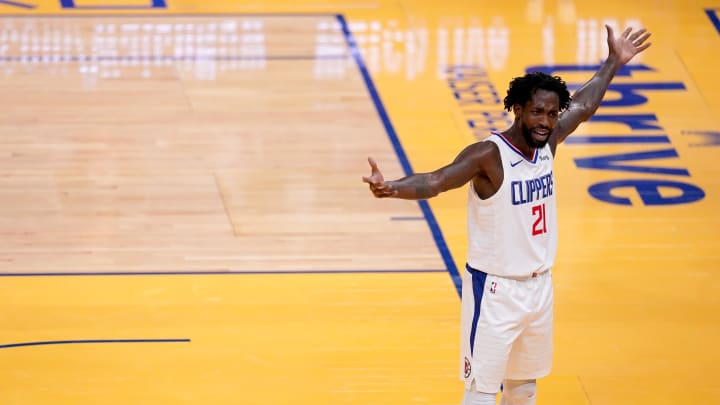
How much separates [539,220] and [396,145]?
4.52 m

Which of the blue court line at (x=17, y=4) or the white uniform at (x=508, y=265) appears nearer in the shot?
the white uniform at (x=508, y=265)

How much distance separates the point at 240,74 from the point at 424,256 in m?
3.37

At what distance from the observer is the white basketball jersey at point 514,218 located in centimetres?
499

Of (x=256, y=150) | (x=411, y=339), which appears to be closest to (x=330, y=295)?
(x=411, y=339)

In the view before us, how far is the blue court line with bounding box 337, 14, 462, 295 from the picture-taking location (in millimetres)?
7909

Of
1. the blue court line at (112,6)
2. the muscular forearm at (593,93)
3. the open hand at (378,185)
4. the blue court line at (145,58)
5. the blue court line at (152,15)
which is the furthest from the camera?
the blue court line at (112,6)

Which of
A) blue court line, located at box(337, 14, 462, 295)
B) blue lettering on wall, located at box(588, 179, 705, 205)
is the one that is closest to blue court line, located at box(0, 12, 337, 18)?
blue court line, located at box(337, 14, 462, 295)

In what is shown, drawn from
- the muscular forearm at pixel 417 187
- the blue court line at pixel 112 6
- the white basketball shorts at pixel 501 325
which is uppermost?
the blue court line at pixel 112 6

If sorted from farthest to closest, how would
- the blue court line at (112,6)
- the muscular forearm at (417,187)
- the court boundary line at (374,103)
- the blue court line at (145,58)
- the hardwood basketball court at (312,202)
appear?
the blue court line at (112,6)
the blue court line at (145,58)
the court boundary line at (374,103)
the hardwood basketball court at (312,202)
the muscular forearm at (417,187)

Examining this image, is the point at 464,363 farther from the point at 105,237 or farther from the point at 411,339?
the point at 105,237

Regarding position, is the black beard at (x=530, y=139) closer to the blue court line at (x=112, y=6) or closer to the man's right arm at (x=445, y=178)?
the man's right arm at (x=445, y=178)

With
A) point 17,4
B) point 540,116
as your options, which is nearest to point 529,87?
point 540,116

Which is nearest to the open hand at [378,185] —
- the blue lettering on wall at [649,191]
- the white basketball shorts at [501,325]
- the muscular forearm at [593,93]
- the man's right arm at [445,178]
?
the man's right arm at [445,178]

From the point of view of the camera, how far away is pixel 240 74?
10742 millimetres
